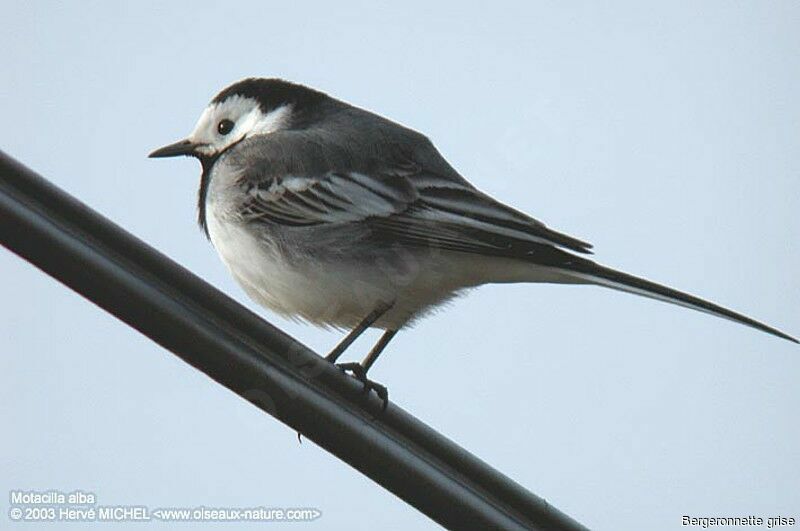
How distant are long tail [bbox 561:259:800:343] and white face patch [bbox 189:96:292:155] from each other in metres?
2.38

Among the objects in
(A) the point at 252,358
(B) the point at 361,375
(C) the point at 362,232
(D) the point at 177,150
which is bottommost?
(A) the point at 252,358

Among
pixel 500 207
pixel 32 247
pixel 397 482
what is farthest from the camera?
pixel 500 207

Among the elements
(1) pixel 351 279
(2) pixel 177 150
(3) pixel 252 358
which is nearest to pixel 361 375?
(1) pixel 351 279

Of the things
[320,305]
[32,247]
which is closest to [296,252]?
[320,305]

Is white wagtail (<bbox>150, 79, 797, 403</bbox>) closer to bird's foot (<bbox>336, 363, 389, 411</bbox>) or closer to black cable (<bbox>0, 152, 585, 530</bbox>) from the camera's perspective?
bird's foot (<bbox>336, 363, 389, 411</bbox>)

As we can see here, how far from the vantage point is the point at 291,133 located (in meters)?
6.49

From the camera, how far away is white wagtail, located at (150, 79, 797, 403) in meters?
5.40

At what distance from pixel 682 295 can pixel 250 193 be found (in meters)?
2.18

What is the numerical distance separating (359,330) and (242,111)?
178 centimetres

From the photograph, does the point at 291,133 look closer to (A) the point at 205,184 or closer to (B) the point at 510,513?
(A) the point at 205,184

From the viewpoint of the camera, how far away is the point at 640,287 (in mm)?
4934

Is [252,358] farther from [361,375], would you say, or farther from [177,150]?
[177,150]

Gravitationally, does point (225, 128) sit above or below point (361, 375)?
above

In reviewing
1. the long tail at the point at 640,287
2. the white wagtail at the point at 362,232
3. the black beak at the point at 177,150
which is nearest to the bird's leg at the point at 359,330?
the white wagtail at the point at 362,232
